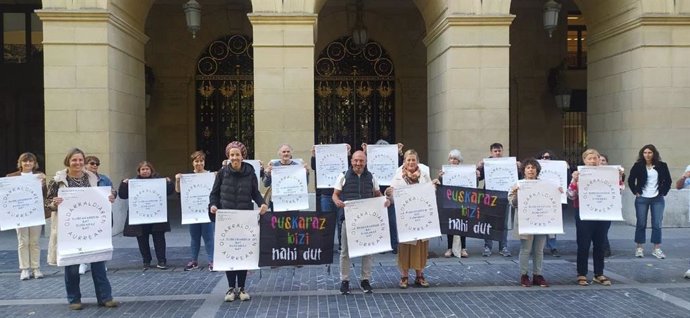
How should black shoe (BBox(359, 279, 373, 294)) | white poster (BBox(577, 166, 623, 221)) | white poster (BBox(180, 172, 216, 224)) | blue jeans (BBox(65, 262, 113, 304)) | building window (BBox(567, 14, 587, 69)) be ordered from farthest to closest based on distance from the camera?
building window (BBox(567, 14, 587, 69)) < white poster (BBox(180, 172, 216, 224)) < white poster (BBox(577, 166, 623, 221)) < black shoe (BBox(359, 279, 373, 294)) < blue jeans (BBox(65, 262, 113, 304))

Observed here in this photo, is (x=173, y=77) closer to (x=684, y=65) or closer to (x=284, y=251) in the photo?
(x=284, y=251)

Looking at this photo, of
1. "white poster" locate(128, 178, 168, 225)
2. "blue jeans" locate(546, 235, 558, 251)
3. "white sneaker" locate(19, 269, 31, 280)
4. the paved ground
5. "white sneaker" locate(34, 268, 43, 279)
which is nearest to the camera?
the paved ground

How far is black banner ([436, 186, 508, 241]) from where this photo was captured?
8.78 meters

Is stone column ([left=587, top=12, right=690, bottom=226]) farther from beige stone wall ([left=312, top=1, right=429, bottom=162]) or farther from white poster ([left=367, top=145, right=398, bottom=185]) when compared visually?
beige stone wall ([left=312, top=1, right=429, bottom=162])

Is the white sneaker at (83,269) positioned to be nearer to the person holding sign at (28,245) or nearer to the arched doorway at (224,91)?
the person holding sign at (28,245)

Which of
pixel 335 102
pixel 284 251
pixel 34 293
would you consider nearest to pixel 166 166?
pixel 335 102

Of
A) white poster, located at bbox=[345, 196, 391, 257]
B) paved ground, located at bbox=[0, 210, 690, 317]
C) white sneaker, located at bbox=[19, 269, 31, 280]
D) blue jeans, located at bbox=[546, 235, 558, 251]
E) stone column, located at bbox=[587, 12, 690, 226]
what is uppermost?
stone column, located at bbox=[587, 12, 690, 226]

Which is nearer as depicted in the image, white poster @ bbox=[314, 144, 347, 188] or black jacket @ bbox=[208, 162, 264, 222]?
black jacket @ bbox=[208, 162, 264, 222]

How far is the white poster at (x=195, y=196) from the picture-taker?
944 cm

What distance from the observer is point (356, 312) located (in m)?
6.96

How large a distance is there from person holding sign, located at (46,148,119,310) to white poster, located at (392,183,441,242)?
3774 mm

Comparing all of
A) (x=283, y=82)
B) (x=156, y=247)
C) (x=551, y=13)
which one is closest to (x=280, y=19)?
(x=283, y=82)

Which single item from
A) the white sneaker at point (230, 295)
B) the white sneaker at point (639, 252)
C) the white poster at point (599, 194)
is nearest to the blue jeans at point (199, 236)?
the white sneaker at point (230, 295)

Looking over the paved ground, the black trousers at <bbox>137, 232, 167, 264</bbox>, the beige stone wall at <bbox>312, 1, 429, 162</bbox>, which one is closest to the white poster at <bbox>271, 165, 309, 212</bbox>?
the paved ground
